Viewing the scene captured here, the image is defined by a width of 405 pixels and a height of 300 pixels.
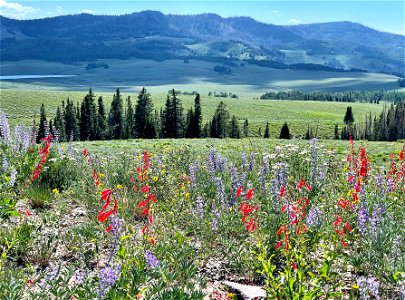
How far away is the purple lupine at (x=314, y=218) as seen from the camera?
20.9 ft

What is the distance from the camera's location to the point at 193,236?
792 centimetres

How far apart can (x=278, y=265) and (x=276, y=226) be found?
1.95 ft

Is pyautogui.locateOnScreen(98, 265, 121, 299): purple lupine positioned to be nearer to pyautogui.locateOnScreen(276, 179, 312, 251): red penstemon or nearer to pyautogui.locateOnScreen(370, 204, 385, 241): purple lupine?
pyautogui.locateOnScreen(276, 179, 312, 251): red penstemon

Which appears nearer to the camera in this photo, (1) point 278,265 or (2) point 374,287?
(2) point 374,287

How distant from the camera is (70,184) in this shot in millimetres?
10961

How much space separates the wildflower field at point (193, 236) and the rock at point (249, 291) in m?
0.11

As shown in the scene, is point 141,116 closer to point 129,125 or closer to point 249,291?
point 129,125

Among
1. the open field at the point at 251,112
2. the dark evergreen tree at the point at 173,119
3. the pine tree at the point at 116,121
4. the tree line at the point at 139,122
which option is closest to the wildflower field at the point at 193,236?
the tree line at the point at 139,122

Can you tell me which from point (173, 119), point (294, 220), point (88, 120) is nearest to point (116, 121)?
point (88, 120)

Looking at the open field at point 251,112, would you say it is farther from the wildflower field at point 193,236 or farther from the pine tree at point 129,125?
the wildflower field at point 193,236

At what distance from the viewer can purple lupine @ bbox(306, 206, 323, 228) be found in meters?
6.36

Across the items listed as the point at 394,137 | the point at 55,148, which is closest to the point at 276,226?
the point at 55,148

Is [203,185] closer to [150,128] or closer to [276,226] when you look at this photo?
[276,226]

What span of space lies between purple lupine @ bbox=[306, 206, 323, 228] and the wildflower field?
0.08ft
